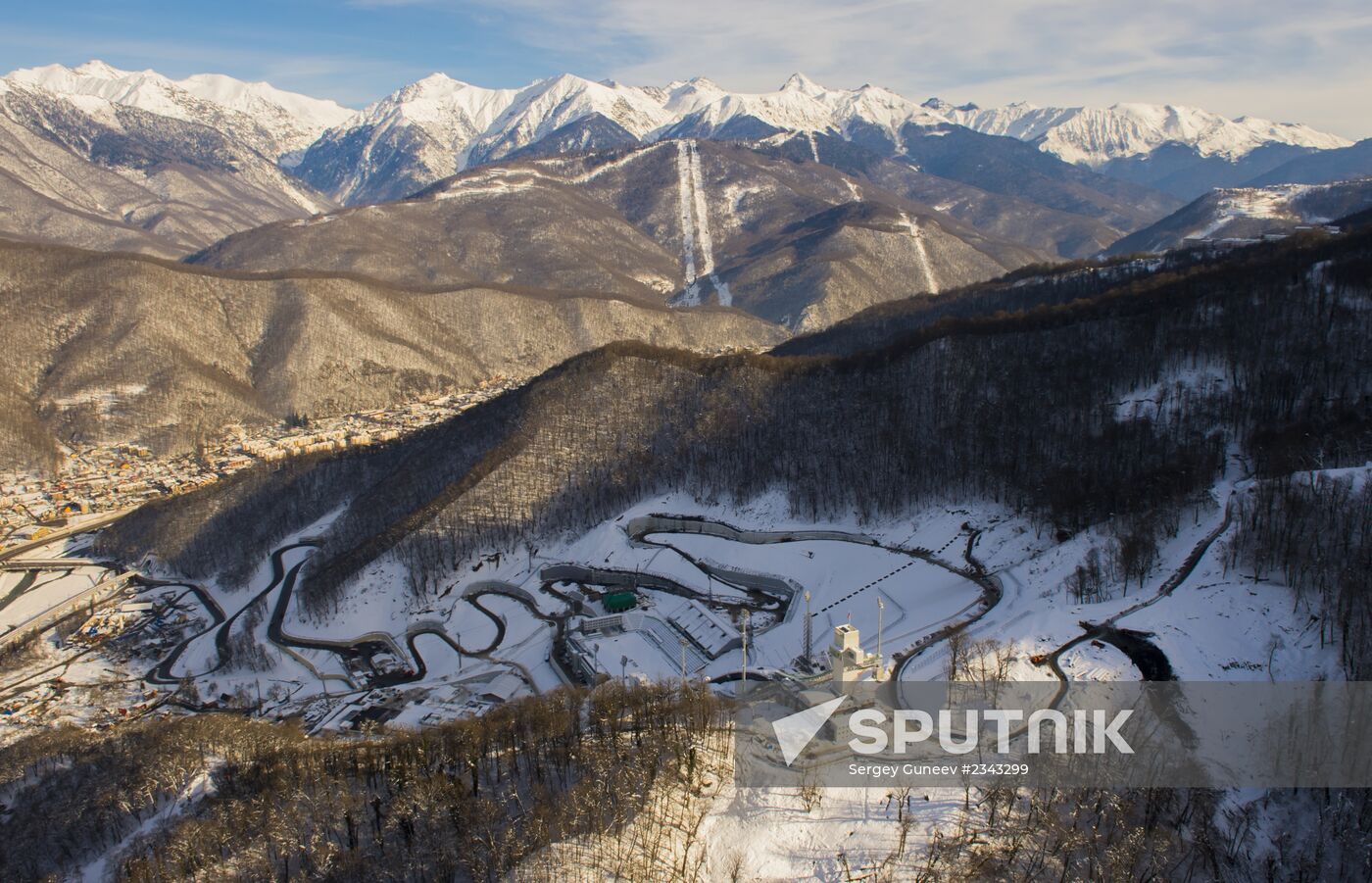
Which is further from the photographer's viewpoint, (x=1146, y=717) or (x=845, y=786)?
(x=1146, y=717)

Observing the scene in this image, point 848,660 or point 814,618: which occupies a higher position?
point 848,660

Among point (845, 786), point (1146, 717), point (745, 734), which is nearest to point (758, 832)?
point (845, 786)

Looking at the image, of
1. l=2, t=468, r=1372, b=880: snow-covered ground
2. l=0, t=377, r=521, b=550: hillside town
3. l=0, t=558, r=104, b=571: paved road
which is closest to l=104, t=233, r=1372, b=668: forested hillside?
l=2, t=468, r=1372, b=880: snow-covered ground

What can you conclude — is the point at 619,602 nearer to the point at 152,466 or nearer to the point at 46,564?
the point at 46,564

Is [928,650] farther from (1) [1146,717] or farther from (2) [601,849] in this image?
(2) [601,849]

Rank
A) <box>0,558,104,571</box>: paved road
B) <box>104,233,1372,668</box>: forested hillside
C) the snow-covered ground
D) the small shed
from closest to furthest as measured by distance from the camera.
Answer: the snow-covered ground, <box>104,233,1372,668</box>: forested hillside, the small shed, <box>0,558,104,571</box>: paved road

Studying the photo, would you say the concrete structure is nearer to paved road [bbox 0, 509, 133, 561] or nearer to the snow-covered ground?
the snow-covered ground

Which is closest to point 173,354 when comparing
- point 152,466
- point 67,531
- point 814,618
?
point 152,466

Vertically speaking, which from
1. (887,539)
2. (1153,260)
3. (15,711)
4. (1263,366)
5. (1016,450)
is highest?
(1153,260)
